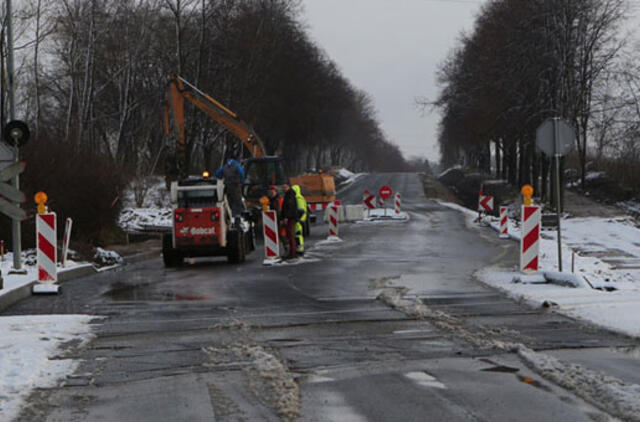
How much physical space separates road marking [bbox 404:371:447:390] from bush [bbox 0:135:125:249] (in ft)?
48.3

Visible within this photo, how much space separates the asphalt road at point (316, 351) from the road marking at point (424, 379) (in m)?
0.02

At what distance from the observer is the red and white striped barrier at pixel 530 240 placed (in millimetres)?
15672

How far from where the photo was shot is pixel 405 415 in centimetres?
588

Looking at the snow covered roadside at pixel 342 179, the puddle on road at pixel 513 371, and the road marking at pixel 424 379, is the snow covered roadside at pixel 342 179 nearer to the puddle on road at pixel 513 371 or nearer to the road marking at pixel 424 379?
the puddle on road at pixel 513 371

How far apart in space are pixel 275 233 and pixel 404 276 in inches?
202

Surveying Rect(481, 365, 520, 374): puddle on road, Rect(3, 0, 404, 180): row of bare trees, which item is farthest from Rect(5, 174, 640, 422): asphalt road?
Rect(3, 0, 404, 180): row of bare trees

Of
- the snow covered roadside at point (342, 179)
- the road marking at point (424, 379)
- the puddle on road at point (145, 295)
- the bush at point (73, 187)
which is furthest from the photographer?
the snow covered roadside at point (342, 179)

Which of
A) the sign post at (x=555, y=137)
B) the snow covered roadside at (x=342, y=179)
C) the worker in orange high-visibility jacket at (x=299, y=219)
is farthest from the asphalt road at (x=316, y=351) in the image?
the snow covered roadside at (x=342, y=179)

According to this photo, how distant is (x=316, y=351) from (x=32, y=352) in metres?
2.65

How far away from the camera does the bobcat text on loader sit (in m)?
20.0

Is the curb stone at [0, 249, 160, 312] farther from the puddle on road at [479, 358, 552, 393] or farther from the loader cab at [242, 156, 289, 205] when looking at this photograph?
the puddle on road at [479, 358, 552, 393]

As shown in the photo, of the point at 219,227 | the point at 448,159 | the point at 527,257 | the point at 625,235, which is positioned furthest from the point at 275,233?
the point at 448,159

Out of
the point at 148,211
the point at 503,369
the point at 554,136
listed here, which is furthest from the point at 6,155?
the point at 148,211

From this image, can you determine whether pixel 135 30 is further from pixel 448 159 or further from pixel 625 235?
pixel 448 159
